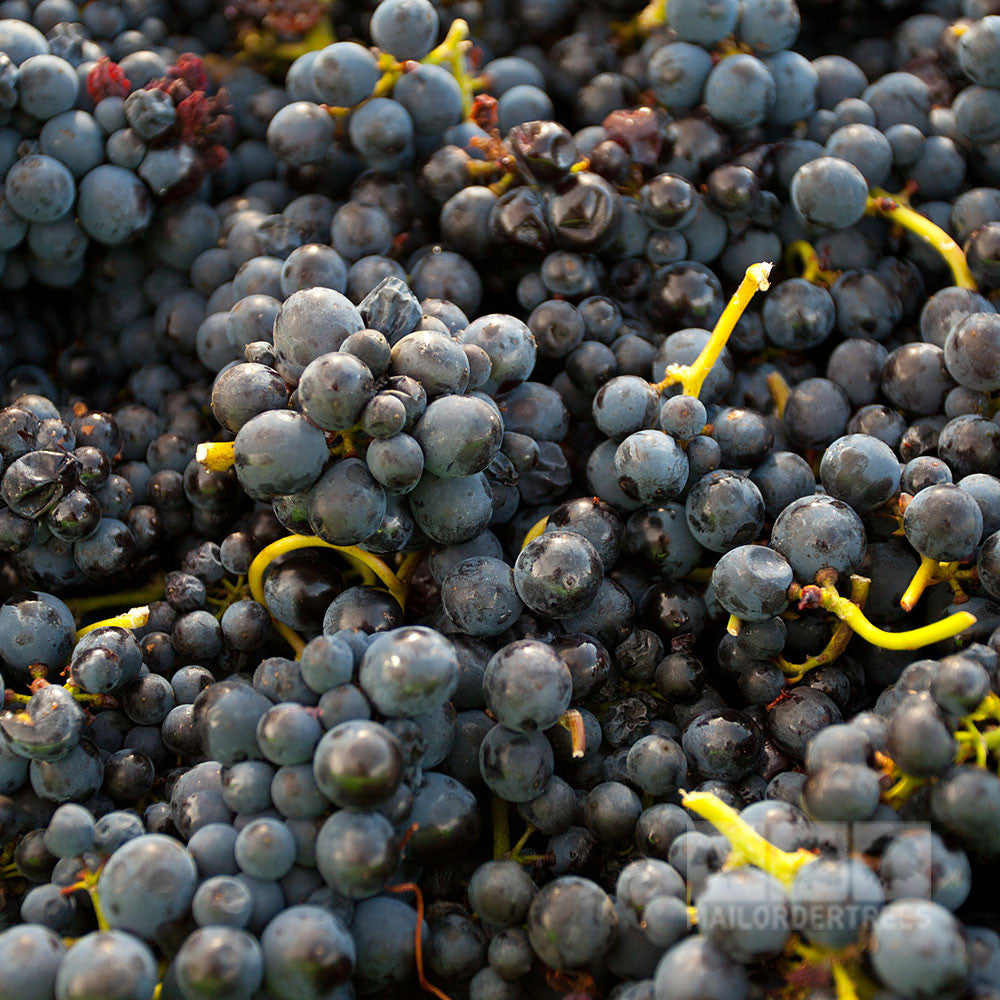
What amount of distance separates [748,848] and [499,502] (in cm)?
58

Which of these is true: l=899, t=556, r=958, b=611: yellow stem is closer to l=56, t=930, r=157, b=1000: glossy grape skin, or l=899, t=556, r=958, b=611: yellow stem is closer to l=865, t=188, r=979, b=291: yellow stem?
l=865, t=188, r=979, b=291: yellow stem

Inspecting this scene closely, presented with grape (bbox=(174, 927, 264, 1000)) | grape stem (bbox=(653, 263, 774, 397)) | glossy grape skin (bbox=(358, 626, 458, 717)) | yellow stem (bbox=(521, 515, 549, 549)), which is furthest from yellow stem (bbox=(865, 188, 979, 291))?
grape (bbox=(174, 927, 264, 1000))

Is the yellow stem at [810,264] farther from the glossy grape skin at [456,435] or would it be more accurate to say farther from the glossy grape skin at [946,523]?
the glossy grape skin at [456,435]

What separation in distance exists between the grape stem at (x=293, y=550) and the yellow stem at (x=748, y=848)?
19.3 inches

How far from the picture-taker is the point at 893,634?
113cm

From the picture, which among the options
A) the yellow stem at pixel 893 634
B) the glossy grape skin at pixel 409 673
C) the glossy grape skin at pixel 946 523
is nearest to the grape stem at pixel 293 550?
the glossy grape skin at pixel 409 673

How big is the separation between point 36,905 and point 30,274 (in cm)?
109

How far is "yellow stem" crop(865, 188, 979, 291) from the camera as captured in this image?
149 centimetres

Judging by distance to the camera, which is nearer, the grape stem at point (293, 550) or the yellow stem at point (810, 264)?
the grape stem at point (293, 550)

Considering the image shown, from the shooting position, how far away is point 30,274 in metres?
1.65

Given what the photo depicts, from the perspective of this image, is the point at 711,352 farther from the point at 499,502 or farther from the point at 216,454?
the point at 216,454

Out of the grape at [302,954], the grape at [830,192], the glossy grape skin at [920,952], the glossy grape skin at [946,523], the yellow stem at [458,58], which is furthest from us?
the yellow stem at [458,58]

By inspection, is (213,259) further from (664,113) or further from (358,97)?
(664,113)

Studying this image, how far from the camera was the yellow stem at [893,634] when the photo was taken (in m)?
1.08
